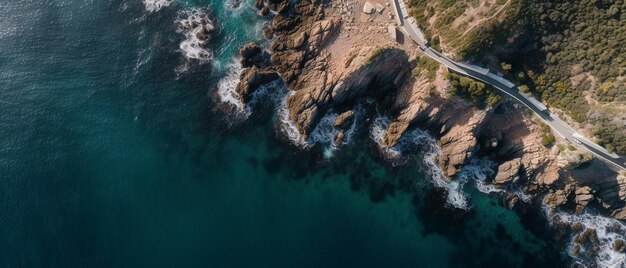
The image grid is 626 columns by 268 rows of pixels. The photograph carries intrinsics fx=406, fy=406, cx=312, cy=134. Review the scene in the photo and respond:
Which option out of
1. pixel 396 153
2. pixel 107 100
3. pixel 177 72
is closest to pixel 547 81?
pixel 396 153

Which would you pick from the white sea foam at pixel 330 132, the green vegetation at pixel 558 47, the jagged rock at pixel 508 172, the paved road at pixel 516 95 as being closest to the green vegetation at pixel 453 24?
the green vegetation at pixel 558 47

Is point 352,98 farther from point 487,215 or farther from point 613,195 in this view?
point 613,195

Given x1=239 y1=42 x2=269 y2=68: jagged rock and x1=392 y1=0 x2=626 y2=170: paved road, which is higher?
x1=392 y1=0 x2=626 y2=170: paved road

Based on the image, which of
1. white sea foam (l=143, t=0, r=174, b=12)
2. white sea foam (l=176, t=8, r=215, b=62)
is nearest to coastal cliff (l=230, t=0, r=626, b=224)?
white sea foam (l=176, t=8, r=215, b=62)

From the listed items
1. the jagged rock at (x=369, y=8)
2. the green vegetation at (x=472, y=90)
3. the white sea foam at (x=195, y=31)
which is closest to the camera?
the green vegetation at (x=472, y=90)

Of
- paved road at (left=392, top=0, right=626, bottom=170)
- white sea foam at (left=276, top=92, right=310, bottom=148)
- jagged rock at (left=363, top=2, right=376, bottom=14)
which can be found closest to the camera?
paved road at (left=392, top=0, right=626, bottom=170)

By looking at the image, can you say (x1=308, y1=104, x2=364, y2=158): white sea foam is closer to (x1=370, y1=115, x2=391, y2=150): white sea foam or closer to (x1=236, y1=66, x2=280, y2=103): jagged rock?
(x1=370, y1=115, x2=391, y2=150): white sea foam

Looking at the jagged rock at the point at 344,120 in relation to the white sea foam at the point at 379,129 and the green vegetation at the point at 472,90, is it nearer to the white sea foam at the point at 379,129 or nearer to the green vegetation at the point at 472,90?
the white sea foam at the point at 379,129

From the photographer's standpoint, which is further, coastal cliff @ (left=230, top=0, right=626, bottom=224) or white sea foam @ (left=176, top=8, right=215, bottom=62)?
white sea foam @ (left=176, top=8, right=215, bottom=62)
